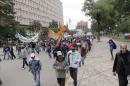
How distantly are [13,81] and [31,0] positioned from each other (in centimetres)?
12600

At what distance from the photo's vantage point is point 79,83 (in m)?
15.8

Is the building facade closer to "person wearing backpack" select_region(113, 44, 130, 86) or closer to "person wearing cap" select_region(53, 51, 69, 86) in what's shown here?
"person wearing cap" select_region(53, 51, 69, 86)

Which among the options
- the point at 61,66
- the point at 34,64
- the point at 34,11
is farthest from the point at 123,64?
the point at 34,11

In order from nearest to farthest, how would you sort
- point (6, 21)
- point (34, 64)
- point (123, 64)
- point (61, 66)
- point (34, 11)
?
point (123, 64) → point (61, 66) → point (34, 64) → point (6, 21) → point (34, 11)

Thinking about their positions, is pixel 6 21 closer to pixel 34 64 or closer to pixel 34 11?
pixel 34 11

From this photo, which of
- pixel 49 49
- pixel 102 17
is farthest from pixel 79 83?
pixel 102 17

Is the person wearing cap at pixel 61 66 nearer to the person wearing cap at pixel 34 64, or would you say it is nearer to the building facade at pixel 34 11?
the person wearing cap at pixel 34 64

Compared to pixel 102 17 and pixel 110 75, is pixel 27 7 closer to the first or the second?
pixel 102 17

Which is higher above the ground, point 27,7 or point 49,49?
point 27,7

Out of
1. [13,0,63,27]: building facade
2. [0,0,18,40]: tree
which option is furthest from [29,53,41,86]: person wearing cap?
[13,0,63,27]: building facade

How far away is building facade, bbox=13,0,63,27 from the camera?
12506cm

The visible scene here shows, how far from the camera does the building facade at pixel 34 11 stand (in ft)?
410

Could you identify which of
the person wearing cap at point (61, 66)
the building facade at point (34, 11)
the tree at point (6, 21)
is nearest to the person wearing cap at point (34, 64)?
the person wearing cap at point (61, 66)

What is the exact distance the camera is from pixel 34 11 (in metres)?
148
